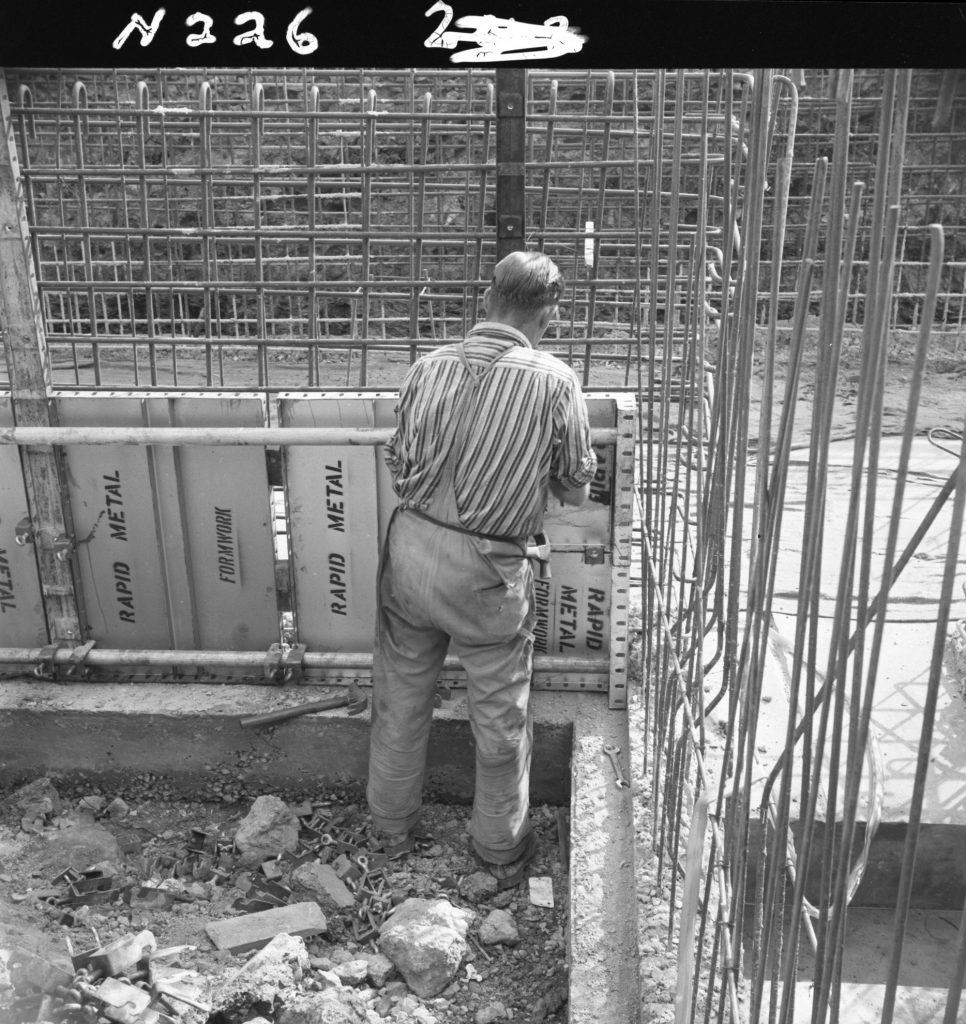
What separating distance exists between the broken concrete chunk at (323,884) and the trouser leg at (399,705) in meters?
0.33

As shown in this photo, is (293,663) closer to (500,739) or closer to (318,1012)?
(500,739)

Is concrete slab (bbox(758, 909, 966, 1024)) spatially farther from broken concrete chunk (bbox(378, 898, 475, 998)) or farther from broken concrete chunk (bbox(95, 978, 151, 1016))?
broken concrete chunk (bbox(95, 978, 151, 1016))

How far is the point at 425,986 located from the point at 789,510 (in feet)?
15.6

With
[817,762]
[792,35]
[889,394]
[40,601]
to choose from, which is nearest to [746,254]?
[817,762]

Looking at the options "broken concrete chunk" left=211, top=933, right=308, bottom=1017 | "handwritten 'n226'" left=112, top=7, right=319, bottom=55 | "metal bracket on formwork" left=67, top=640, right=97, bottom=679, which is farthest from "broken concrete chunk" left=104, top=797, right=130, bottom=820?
"handwritten 'n226'" left=112, top=7, right=319, bottom=55

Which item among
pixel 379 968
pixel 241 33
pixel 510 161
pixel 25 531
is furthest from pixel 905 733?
pixel 241 33

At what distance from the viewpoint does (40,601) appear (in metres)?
4.66

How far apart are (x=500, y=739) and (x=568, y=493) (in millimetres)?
887

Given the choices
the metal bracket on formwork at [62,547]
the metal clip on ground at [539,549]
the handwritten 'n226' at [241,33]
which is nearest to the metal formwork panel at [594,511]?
the metal clip on ground at [539,549]

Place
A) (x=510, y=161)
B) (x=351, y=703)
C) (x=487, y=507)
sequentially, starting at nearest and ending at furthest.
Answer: (x=487, y=507), (x=510, y=161), (x=351, y=703)

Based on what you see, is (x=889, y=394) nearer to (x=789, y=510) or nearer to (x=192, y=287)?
(x=789, y=510)

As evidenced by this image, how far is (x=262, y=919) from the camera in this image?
368cm

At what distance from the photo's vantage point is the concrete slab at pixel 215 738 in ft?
14.7

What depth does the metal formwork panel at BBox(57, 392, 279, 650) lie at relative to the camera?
4473 millimetres
